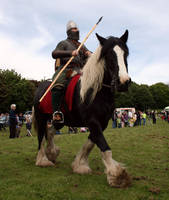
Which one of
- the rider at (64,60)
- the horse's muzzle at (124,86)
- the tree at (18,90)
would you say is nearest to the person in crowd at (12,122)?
the rider at (64,60)

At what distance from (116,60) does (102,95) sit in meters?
0.86

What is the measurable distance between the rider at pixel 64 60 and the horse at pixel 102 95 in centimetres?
31

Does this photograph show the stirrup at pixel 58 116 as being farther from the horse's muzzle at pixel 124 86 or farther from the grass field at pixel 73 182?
the horse's muzzle at pixel 124 86

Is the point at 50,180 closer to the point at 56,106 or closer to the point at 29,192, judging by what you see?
the point at 29,192

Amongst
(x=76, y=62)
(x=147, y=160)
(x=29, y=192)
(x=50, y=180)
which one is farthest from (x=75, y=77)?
(x=147, y=160)

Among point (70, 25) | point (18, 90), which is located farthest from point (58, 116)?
point (18, 90)

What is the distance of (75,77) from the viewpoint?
6.00 metres

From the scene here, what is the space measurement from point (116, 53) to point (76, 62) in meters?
1.85

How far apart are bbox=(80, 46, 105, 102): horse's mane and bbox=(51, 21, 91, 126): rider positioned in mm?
605

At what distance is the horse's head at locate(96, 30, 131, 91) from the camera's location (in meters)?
4.43

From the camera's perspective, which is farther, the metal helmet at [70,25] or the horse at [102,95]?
the metal helmet at [70,25]

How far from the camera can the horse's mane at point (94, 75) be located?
5137 millimetres

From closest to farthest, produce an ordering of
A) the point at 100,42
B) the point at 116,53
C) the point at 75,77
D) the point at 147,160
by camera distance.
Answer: the point at 116,53
the point at 100,42
the point at 75,77
the point at 147,160

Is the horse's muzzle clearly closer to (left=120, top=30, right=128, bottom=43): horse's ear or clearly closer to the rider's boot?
(left=120, top=30, right=128, bottom=43): horse's ear
